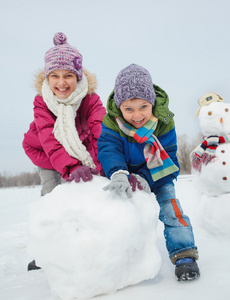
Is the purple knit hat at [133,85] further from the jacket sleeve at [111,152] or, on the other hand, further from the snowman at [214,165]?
the snowman at [214,165]

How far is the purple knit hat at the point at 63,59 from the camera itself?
231 cm

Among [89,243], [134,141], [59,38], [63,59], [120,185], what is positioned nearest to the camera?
[89,243]

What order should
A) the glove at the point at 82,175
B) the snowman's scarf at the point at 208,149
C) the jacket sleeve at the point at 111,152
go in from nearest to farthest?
the glove at the point at 82,175 < the jacket sleeve at the point at 111,152 < the snowman's scarf at the point at 208,149

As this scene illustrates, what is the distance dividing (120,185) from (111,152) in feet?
1.27

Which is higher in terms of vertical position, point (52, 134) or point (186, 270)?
point (52, 134)

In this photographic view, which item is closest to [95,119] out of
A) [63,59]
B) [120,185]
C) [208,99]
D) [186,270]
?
[63,59]

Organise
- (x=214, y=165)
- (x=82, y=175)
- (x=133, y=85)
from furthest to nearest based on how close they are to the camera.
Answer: (x=214, y=165) < (x=133, y=85) < (x=82, y=175)

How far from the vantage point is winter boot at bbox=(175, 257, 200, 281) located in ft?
5.09

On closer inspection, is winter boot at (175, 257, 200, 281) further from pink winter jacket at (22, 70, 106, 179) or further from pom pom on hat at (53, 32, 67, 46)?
pom pom on hat at (53, 32, 67, 46)

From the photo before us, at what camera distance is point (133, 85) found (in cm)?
182

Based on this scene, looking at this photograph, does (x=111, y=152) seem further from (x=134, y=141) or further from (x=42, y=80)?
(x=42, y=80)

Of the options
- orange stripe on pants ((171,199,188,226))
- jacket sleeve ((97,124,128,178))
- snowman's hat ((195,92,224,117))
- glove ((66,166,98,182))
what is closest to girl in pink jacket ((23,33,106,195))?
jacket sleeve ((97,124,128,178))

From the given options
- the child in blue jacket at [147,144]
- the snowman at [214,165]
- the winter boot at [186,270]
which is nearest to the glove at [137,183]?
the child in blue jacket at [147,144]

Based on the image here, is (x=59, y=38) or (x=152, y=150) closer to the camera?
(x=152, y=150)
